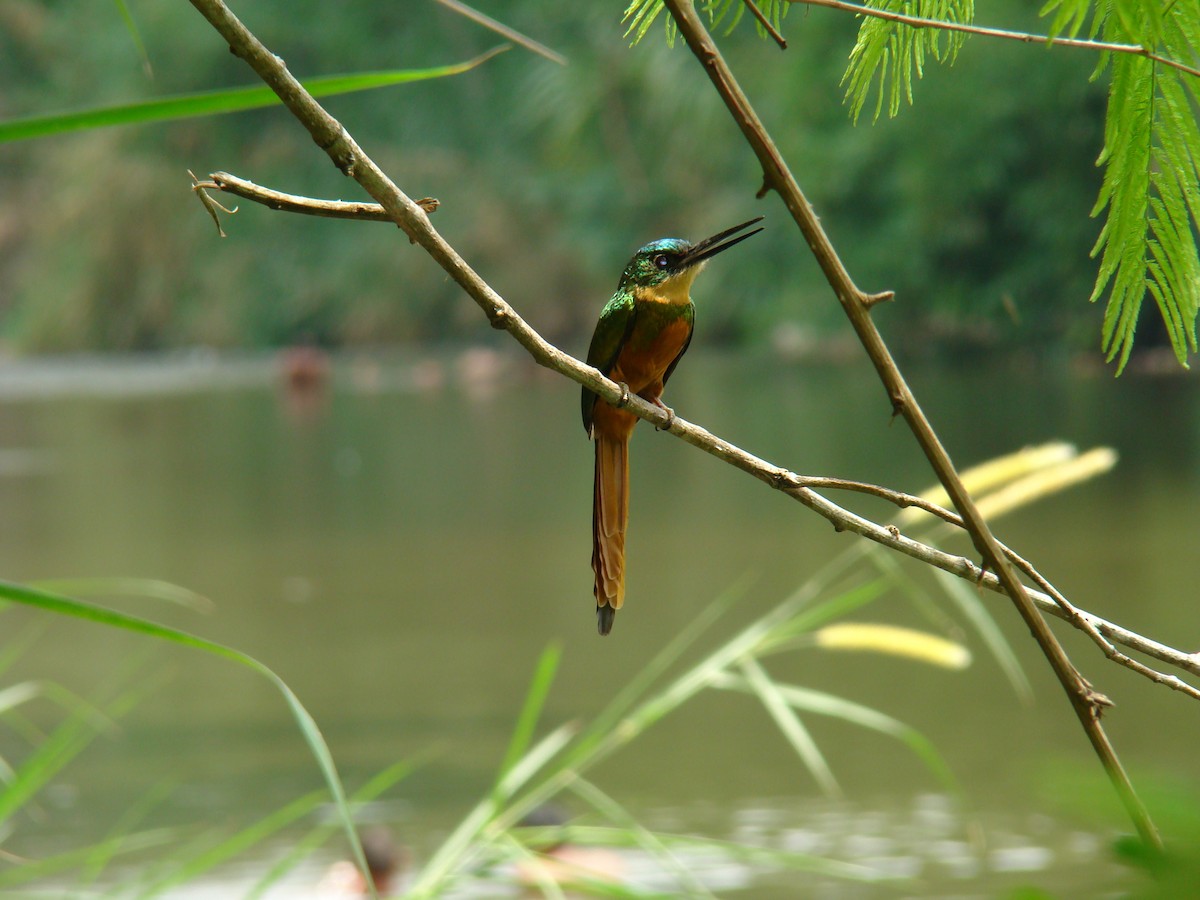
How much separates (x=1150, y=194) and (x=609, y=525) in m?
0.32

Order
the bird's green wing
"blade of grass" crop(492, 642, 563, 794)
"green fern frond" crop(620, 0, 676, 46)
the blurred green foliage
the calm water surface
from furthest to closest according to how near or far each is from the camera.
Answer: the blurred green foliage
the calm water surface
"blade of grass" crop(492, 642, 563, 794)
the bird's green wing
"green fern frond" crop(620, 0, 676, 46)

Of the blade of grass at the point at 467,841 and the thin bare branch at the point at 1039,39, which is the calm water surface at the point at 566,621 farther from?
the blade of grass at the point at 467,841

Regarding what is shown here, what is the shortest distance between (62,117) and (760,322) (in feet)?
53.8

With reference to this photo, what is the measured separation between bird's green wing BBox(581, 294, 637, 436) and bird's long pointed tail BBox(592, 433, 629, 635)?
1.01 ft

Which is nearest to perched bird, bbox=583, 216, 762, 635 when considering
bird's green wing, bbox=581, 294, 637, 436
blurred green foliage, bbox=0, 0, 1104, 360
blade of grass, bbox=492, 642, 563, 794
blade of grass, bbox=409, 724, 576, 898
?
bird's green wing, bbox=581, 294, 637, 436

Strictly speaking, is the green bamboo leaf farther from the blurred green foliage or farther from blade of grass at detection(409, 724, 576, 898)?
the blurred green foliage

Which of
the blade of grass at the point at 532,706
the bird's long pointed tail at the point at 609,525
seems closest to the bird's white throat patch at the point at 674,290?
the bird's long pointed tail at the point at 609,525

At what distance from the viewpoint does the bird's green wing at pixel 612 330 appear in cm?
120

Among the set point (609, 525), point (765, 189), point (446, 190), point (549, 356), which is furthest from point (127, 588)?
point (446, 190)

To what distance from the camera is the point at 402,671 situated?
18.9 ft

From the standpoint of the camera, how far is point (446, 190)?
70.6 feet

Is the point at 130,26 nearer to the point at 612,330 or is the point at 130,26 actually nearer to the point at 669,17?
the point at 669,17

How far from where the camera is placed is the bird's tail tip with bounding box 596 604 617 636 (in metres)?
0.58

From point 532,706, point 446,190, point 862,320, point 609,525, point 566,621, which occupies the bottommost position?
point 862,320
